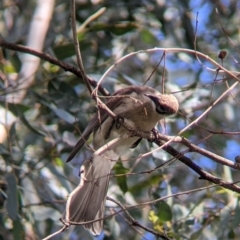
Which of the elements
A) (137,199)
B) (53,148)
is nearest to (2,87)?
(53,148)

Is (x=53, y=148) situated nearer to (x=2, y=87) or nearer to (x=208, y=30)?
(x=2, y=87)

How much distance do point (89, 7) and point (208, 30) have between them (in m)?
1.02

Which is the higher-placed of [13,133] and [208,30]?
[208,30]

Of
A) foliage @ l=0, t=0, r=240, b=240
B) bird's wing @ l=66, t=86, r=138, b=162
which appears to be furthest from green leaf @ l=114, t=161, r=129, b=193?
bird's wing @ l=66, t=86, r=138, b=162

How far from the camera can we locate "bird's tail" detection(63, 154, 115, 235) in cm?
315

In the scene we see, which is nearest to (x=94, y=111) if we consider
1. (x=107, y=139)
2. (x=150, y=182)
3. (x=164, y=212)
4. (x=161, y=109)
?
(x=150, y=182)

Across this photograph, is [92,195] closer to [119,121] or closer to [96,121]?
[96,121]

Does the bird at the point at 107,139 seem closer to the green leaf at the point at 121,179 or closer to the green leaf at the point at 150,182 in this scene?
the green leaf at the point at 121,179

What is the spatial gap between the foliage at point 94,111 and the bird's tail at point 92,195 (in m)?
0.20

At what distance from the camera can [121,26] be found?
167 inches

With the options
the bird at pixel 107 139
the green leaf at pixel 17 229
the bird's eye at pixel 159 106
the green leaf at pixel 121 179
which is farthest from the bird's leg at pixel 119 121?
the green leaf at pixel 17 229

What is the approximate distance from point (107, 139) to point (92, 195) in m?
0.28

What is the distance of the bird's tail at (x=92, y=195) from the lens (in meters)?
3.15

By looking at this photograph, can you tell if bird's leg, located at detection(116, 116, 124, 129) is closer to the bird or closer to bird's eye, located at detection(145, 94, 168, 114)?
the bird
